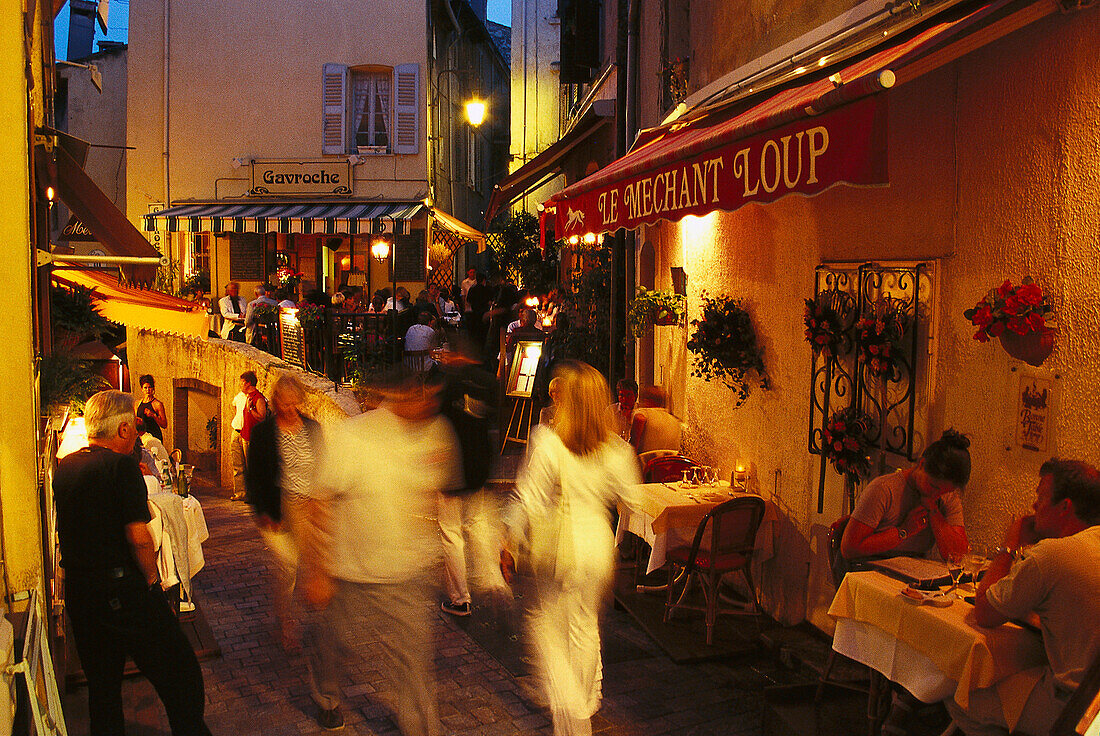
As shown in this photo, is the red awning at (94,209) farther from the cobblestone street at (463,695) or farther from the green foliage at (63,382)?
the cobblestone street at (463,695)

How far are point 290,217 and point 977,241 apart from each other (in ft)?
54.7

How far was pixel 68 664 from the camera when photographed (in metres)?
5.59

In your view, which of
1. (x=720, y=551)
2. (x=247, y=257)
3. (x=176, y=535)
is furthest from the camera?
(x=247, y=257)

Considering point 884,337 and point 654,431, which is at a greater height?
point 884,337

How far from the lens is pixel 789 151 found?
4477 mm

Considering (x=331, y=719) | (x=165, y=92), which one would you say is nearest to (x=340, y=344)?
(x=331, y=719)

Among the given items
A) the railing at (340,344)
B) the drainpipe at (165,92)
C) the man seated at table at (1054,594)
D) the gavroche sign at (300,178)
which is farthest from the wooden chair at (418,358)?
the drainpipe at (165,92)

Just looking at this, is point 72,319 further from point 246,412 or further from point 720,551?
point 720,551

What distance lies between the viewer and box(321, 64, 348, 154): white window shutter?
20000 mm

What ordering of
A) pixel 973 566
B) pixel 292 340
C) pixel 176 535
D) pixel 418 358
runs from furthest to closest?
pixel 292 340
pixel 418 358
pixel 176 535
pixel 973 566

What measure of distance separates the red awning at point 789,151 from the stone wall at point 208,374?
16.7ft

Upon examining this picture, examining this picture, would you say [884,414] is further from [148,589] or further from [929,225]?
[148,589]

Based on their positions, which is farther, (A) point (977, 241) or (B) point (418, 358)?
(B) point (418, 358)

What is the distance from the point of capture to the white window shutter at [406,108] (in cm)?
2005
